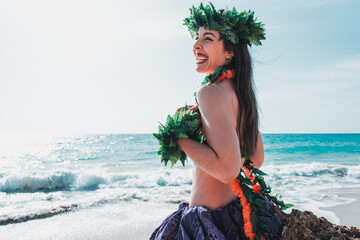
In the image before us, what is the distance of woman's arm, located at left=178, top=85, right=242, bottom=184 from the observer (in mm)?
1444

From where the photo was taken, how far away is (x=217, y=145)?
1.45m

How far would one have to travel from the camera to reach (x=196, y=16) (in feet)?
6.13

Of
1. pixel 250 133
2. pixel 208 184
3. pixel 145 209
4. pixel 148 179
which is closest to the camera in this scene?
pixel 208 184

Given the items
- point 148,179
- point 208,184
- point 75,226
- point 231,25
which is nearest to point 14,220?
point 75,226

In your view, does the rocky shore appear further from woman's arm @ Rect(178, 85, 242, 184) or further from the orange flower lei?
woman's arm @ Rect(178, 85, 242, 184)

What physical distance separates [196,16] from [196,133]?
0.76 meters

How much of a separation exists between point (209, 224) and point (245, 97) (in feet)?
2.46

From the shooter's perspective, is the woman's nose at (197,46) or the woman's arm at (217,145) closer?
the woman's arm at (217,145)

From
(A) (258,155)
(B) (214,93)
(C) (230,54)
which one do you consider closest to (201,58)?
(C) (230,54)

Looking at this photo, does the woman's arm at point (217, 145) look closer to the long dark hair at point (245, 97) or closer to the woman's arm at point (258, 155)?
the long dark hair at point (245, 97)

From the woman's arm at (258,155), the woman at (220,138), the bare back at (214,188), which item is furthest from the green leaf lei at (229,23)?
the woman's arm at (258,155)

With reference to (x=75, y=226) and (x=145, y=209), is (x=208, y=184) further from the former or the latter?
(x=145, y=209)

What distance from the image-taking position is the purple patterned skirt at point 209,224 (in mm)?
1585

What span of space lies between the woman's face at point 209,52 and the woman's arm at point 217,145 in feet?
1.09
